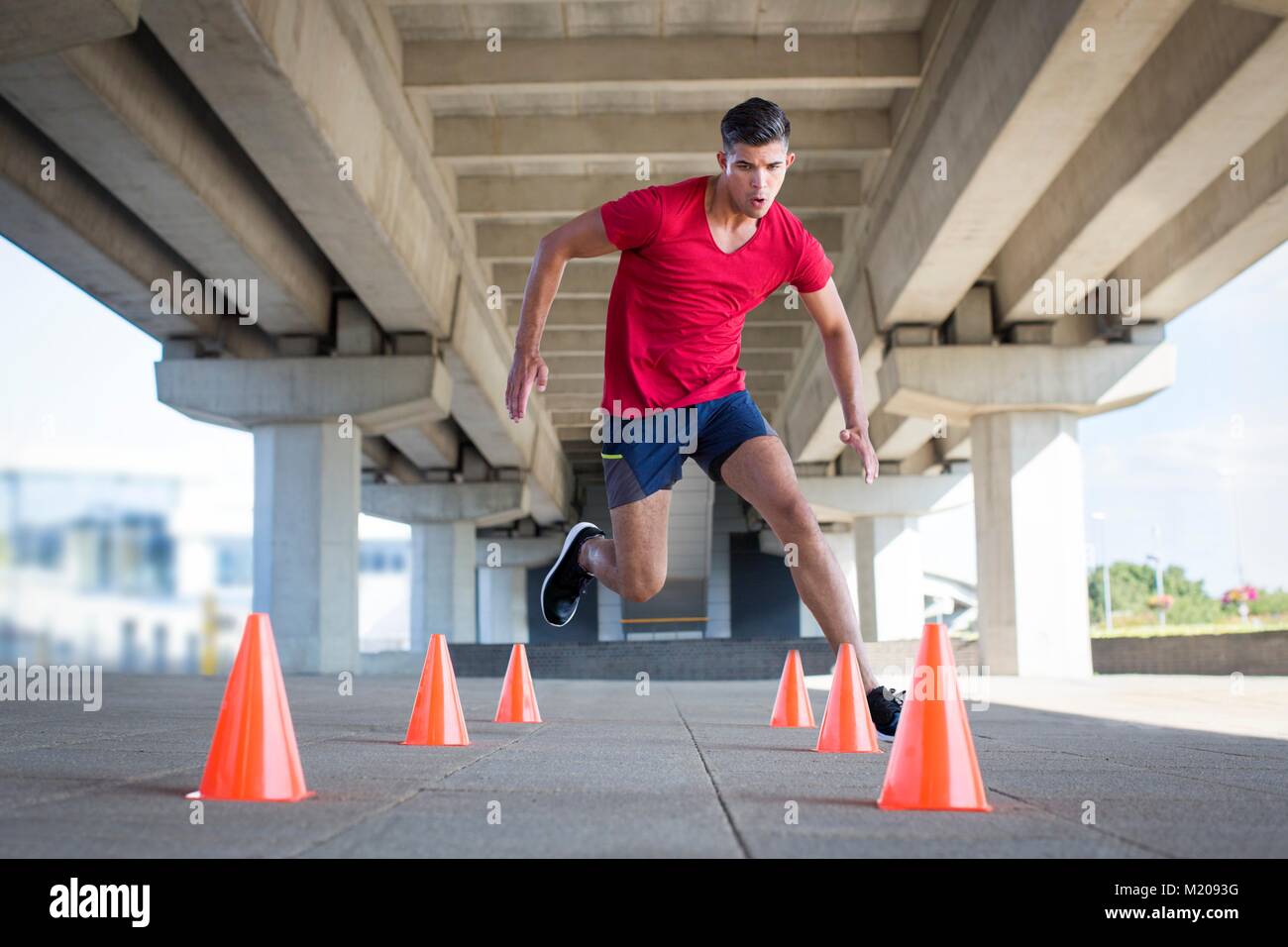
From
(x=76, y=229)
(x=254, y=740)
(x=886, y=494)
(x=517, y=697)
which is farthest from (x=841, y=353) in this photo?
(x=886, y=494)

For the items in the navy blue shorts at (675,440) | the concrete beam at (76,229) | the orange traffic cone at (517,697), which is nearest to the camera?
the navy blue shorts at (675,440)

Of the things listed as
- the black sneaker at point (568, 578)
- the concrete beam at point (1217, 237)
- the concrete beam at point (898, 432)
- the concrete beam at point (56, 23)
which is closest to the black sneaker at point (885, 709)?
the black sneaker at point (568, 578)

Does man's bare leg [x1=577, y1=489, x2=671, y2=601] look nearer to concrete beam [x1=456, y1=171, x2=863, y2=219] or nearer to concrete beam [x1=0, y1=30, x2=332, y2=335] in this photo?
concrete beam [x1=0, y1=30, x2=332, y2=335]

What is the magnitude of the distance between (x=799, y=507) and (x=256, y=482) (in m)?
20.5

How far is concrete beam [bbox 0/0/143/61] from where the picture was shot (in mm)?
9055

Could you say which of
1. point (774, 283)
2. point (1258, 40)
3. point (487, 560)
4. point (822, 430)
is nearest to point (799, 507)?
point (774, 283)

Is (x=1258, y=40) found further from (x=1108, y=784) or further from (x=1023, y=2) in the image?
(x=1108, y=784)

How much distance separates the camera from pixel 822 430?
3238 centimetres

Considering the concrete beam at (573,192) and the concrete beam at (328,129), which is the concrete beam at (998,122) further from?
the concrete beam at (328,129)

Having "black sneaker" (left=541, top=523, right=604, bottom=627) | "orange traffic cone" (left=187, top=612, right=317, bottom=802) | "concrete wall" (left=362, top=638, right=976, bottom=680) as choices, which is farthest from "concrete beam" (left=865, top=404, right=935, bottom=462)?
"orange traffic cone" (left=187, top=612, right=317, bottom=802)

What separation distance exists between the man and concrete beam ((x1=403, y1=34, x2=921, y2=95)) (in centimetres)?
1090

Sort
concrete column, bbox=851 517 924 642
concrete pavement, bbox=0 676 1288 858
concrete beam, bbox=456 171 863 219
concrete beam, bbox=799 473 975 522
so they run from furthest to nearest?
1. concrete column, bbox=851 517 924 642
2. concrete beam, bbox=799 473 975 522
3. concrete beam, bbox=456 171 863 219
4. concrete pavement, bbox=0 676 1288 858

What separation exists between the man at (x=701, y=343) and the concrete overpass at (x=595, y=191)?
19.0ft

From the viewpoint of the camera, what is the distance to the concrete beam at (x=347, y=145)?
11.6 m
